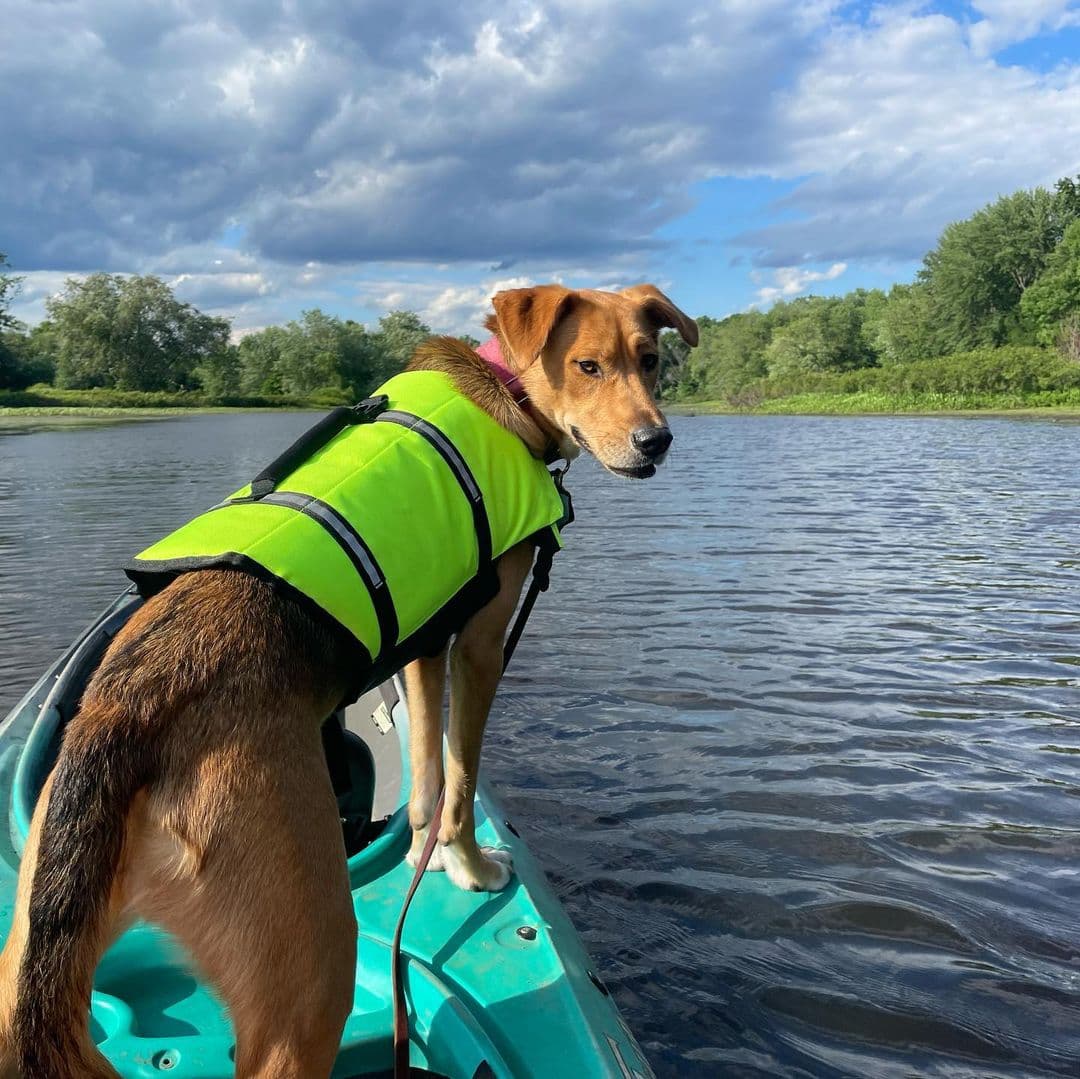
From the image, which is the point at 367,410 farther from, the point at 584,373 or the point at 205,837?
the point at 205,837

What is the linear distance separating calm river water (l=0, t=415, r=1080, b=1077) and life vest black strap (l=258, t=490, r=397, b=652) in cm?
249

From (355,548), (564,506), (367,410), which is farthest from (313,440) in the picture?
(564,506)

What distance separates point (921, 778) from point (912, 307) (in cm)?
11800

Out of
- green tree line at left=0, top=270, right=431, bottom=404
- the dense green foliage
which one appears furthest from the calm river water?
green tree line at left=0, top=270, right=431, bottom=404

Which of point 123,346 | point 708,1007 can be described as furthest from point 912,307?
point 708,1007

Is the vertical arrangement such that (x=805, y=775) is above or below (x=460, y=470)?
below

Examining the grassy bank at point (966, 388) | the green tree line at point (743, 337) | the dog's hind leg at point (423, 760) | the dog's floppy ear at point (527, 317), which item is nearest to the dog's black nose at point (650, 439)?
the dog's floppy ear at point (527, 317)

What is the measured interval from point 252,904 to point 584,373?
296cm

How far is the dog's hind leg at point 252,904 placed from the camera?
7.97 ft

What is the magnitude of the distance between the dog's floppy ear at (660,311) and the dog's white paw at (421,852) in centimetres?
295

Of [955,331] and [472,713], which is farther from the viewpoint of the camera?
[955,331]

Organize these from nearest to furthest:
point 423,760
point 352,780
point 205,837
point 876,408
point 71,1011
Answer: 1. point 71,1011
2. point 205,837
3. point 352,780
4. point 423,760
5. point 876,408

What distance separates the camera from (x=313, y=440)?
11.7 ft

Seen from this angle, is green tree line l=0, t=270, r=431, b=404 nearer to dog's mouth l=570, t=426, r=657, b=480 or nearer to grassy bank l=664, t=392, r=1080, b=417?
grassy bank l=664, t=392, r=1080, b=417
